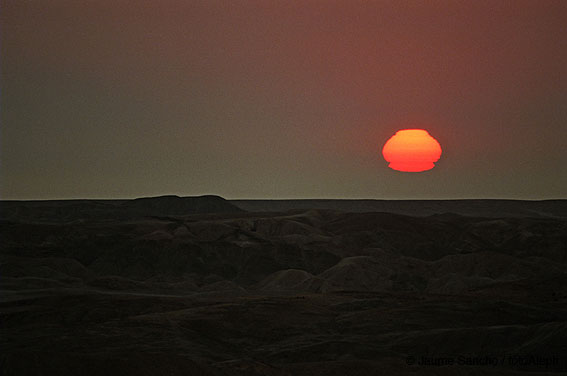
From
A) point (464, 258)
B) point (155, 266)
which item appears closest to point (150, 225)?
point (155, 266)

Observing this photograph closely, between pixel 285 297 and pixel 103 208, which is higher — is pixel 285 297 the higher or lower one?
the lower one

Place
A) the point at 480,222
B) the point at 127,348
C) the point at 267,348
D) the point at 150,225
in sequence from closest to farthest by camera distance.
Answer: the point at 127,348 < the point at 267,348 < the point at 150,225 < the point at 480,222

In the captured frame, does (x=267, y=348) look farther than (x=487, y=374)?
Yes

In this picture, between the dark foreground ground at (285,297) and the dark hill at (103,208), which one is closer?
the dark foreground ground at (285,297)

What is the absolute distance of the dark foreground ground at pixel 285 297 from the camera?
1347 inches

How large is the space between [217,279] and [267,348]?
4592 centimetres

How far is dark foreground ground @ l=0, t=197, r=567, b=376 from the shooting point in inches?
1347

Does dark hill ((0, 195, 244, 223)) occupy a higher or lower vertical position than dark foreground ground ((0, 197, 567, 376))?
higher

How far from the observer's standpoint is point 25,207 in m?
165

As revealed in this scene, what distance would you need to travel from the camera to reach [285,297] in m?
59.0

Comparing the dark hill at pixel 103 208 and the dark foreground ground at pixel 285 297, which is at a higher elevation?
the dark hill at pixel 103 208

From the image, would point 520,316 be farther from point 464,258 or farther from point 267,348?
point 464,258

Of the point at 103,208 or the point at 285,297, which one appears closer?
the point at 285,297

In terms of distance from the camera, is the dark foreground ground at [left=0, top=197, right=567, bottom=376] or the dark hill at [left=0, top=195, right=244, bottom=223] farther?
the dark hill at [left=0, top=195, right=244, bottom=223]
